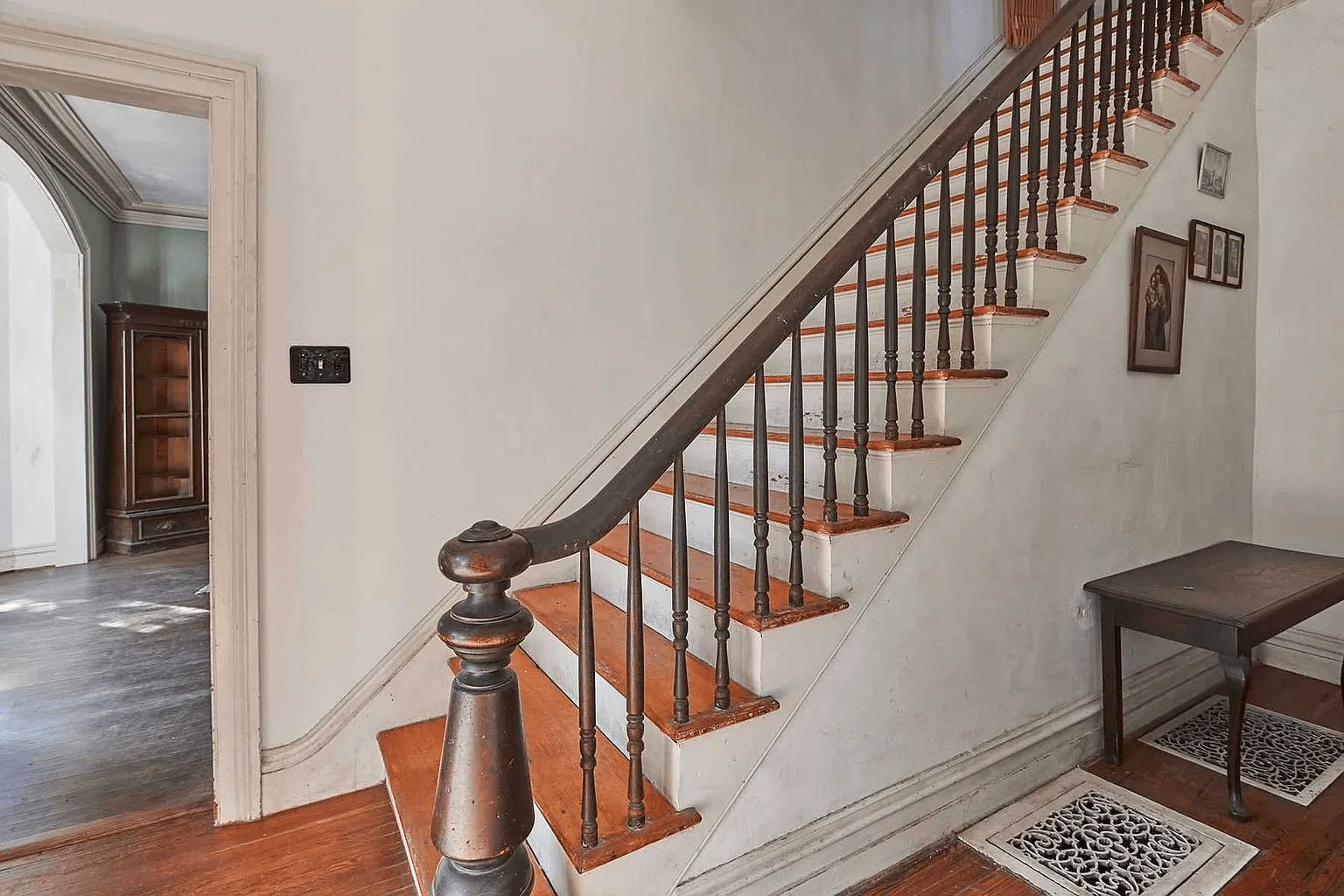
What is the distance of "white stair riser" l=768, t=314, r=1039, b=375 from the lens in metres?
2.11

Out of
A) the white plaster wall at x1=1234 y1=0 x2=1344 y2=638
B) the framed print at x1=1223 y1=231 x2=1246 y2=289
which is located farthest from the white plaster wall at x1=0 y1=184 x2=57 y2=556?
the white plaster wall at x1=1234 y1=0 x2=1344 y2=638

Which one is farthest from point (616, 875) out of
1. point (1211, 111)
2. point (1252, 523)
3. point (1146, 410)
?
point (1211, 111)

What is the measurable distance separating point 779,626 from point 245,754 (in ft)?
5.30

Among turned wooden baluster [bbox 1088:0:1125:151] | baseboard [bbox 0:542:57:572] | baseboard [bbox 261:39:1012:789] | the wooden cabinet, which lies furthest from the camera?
the wooden cabinet

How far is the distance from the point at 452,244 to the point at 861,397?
1.46 meters

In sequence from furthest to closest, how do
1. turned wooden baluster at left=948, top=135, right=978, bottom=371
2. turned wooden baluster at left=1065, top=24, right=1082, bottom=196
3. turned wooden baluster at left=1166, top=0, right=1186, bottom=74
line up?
turned wooden baluster at left=1166, top=0, right=1186, bottom=74
turned wooden baluster at left=1065, top=24, right=1082, bottom=196
turned wooden baluster at left=948, top=135, right=978, bottom=371

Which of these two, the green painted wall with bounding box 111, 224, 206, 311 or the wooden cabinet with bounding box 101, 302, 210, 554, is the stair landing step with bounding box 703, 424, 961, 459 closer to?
the wooden cabinet with bounding box 101, 302, 210, 554

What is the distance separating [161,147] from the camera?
4641mm

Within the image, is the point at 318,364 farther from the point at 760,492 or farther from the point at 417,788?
the point at 760,492

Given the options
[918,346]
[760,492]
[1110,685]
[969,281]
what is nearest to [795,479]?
[760,492]

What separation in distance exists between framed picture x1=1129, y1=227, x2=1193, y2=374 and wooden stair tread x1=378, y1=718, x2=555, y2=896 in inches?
103

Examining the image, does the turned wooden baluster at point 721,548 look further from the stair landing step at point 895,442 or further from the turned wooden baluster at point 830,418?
the turned wooden baluster at point 830,418

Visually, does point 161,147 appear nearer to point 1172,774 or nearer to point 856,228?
point 856,228

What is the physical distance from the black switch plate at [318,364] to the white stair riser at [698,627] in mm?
1033
